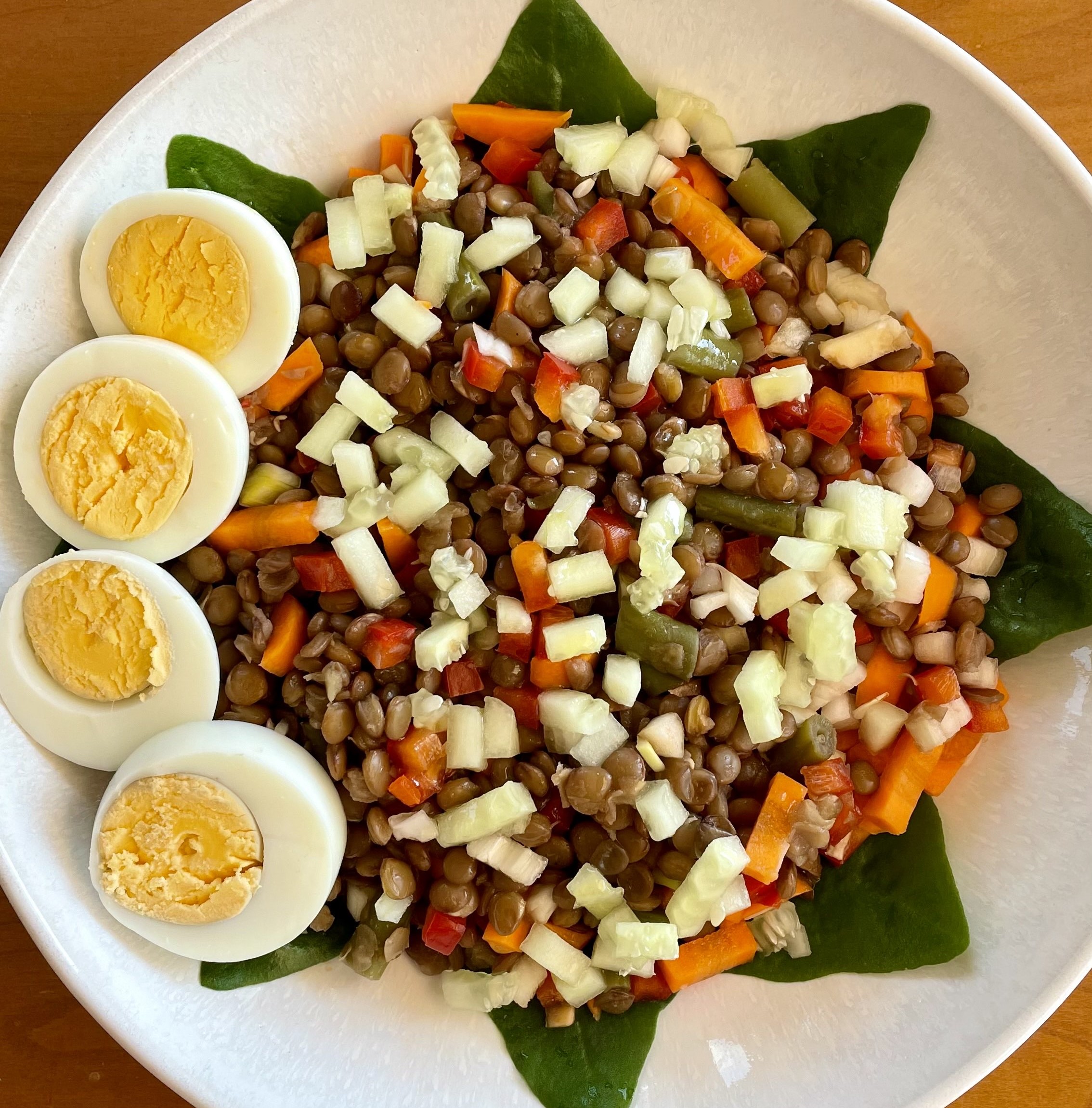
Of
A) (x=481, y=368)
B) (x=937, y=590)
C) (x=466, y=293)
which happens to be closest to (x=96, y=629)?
(x=481, y=368)

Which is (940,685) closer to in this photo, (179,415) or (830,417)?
(830,417)

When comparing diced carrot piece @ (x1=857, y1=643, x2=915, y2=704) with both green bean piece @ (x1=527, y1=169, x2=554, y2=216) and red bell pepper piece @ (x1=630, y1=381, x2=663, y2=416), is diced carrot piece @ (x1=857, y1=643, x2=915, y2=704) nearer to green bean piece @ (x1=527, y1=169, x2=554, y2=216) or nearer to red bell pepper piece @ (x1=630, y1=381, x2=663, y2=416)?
red bell pepper piece @ (x1=630, y1=381, x2=663, y2=416)

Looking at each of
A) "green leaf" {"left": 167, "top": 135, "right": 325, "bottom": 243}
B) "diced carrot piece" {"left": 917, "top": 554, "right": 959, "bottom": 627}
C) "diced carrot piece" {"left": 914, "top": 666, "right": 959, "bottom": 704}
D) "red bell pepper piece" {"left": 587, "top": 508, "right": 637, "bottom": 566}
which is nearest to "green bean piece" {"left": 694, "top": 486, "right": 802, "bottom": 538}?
"red bell pepper piece" {"left": 587, "top": 508, "right": 637, "bottom": 566}

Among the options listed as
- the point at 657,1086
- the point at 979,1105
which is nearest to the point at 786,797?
the point at 657,1086

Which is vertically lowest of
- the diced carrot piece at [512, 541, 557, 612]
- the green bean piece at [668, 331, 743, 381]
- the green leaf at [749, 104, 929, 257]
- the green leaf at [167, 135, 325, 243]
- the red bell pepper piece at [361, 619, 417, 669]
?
the red bell pepper piece at [361, 619, 417, 669]

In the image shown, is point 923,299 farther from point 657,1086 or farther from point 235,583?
point 657,1086

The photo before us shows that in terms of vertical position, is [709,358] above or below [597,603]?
above
